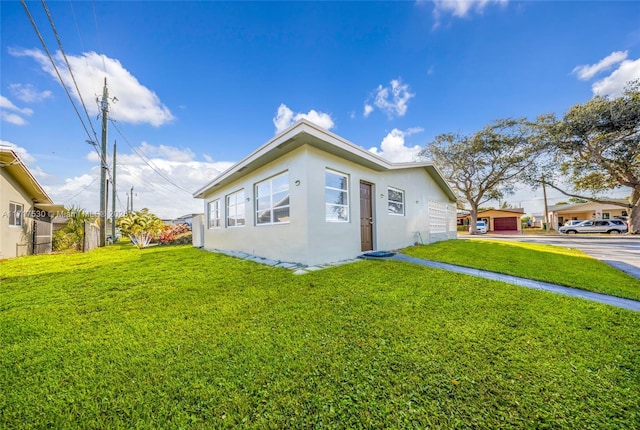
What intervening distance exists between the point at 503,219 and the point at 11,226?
41366 millimetres

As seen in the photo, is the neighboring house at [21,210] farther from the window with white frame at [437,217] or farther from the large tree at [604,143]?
the large tree at [604,143]

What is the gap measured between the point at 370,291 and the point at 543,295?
2840 millimetres

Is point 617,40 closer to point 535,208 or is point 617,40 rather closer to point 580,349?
point 580,349

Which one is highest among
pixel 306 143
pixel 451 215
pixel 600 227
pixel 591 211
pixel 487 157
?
pixel 487 157

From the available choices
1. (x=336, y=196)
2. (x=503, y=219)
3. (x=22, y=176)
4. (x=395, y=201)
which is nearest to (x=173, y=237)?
(x=22, y=176)

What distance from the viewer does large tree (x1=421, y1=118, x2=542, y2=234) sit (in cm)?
2136

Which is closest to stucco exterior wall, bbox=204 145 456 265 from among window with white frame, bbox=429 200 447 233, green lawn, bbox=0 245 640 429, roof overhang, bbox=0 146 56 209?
window with white frame, bbox=429 200 447 233

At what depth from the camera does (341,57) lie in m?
9.80

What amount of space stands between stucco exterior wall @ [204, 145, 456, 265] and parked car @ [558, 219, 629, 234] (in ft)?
77.2

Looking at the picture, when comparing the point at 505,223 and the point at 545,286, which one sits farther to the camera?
the point at 505,223

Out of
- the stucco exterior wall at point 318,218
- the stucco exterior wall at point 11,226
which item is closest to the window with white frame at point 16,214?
the stucco exterior wall at point 11,226

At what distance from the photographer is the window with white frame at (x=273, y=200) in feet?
21.7

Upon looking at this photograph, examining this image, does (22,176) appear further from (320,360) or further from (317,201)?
(320,360)

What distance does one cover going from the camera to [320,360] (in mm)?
2172
